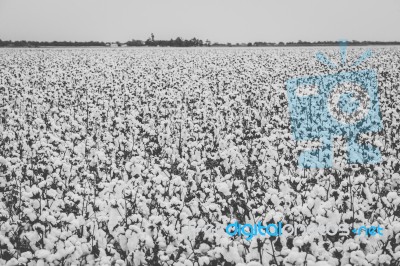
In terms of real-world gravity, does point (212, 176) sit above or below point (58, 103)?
below

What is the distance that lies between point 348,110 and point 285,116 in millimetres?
2097

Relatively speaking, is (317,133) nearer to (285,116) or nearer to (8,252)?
(285,116)

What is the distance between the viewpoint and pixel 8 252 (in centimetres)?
384

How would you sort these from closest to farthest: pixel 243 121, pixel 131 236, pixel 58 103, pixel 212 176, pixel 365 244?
pixel 365 244, pixel 131 236, pixel 212 176, pixel 243 121, pixel 58 103

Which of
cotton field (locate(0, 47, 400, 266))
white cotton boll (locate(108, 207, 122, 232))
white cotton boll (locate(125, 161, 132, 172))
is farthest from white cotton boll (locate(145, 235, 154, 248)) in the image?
white cotton boll (locate(125, 161, 132, 172))

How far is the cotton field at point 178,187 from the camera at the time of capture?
146 inches

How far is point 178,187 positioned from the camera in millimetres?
5402

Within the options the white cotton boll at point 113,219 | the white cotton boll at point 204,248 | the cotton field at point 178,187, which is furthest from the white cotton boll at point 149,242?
the white cotton boll at point 113,219

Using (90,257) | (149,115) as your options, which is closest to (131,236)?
(90,257)

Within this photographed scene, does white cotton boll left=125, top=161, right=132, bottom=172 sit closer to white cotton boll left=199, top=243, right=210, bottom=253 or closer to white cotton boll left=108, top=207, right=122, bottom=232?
white cotton boll left=108, top=207, right=122, bottom=232

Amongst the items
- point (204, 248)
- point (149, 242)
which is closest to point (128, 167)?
point (149, 242)

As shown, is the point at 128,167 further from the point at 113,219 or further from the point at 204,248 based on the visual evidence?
the point at 204,248

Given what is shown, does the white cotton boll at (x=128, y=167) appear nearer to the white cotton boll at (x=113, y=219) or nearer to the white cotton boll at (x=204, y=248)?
the white cotton boll at (x=113, y=219)

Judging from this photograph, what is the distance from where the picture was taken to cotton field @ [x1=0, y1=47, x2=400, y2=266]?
371 cm
